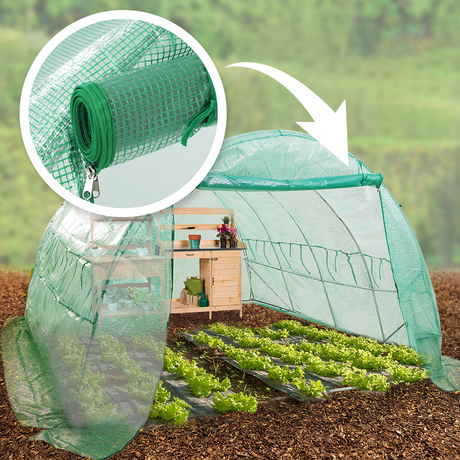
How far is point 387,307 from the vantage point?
21.3 ft

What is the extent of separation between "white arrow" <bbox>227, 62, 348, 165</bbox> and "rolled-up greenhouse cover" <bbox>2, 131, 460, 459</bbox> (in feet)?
2.66

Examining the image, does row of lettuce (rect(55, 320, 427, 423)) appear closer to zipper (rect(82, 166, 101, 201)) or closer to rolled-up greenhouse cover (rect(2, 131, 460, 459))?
rolled-up greenhouse cover (rect(2, 131, 460, 459))

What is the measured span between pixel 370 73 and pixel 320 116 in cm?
2290

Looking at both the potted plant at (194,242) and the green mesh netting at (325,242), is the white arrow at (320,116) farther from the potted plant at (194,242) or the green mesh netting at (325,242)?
the potted plant at (194,242)

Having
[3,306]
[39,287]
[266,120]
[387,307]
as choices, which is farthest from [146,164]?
[266,120]

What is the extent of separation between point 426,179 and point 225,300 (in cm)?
1790

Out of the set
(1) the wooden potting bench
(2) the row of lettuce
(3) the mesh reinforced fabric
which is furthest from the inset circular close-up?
(1) the wooden potting bench

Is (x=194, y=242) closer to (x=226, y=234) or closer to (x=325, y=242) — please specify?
(x=226, y=234)

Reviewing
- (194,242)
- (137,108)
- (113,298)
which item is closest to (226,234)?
(194,242)

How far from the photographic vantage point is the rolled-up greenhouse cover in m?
3.45

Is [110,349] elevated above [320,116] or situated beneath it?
situated beneath

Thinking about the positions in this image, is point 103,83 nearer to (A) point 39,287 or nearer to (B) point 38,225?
(A) point 39,287

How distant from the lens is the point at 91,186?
88.0 inches

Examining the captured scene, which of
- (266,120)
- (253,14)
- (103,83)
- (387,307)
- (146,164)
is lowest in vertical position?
(387,307)
